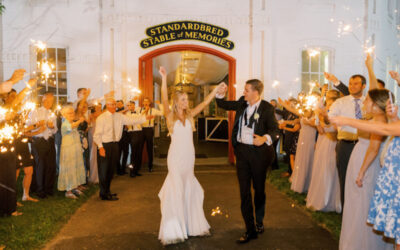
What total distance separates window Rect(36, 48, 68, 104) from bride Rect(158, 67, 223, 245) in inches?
279

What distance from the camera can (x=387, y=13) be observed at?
11.6 meters

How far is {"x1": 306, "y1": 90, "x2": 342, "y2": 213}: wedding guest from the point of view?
5.70 metres

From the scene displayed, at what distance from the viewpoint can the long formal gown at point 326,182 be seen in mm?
5695

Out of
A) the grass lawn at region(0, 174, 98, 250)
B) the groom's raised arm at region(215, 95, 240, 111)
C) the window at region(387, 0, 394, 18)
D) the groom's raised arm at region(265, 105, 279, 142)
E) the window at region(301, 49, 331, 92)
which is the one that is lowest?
the grass lawn at region(0, 174, 98, 250)

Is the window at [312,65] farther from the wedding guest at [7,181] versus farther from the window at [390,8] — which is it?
the wedding guest at [7,181]

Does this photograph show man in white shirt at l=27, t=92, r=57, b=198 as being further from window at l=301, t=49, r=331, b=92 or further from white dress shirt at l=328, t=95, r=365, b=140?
window at l=301, t=49, r=331, b=92

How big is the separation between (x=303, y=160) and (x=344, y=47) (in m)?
5.84

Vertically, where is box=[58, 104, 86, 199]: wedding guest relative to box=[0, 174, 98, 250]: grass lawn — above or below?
above

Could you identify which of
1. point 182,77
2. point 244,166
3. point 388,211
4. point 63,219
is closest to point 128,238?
point 63,219

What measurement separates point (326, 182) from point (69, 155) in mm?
4972

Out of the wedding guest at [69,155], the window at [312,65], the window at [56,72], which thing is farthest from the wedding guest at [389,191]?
the window at [56,72]

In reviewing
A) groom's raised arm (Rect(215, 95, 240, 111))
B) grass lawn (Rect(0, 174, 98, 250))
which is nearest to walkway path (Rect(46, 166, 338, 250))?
grass lawn (Rect(0, 174, 98, 250))

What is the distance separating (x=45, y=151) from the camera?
22.3ft

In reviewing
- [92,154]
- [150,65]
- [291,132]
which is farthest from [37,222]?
[150,65]
